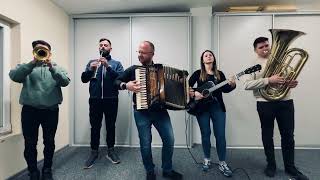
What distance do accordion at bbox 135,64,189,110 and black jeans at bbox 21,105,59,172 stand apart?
3.00 ft

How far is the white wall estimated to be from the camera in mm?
2754

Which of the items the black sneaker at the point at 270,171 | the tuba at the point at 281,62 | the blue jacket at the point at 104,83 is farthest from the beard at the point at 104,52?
the black sneaker at the point at 270,171

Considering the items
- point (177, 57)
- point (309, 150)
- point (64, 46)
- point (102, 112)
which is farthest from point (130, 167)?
point (309, 150)

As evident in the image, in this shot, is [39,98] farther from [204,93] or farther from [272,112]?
[272,112]

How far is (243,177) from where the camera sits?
2.79 metres

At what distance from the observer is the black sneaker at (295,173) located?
8.75 ft

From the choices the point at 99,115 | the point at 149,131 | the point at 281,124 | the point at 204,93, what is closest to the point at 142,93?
the point at 149,131

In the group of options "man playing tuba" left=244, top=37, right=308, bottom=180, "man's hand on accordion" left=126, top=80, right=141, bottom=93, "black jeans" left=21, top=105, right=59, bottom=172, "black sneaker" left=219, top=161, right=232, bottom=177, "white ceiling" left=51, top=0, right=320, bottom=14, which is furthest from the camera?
"white ceiling" left=51, top=0, right=320, bottom=14

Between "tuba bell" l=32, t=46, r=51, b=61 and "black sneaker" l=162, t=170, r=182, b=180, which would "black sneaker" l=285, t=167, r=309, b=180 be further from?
"tuba bell" l=32, t=46, r=51, b=61

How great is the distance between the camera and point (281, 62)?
2732 mm

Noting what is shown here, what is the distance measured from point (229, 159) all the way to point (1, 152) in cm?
253

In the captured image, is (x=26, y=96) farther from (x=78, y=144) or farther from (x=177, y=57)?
(x=177, y=57)

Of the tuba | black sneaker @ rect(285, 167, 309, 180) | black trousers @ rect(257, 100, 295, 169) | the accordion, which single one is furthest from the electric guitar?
black sneaker @ rect(285, 167, 309, 180)

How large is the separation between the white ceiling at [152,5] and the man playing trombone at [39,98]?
148 centimetres
